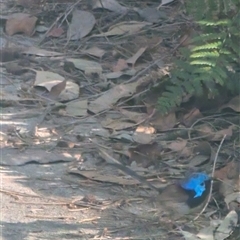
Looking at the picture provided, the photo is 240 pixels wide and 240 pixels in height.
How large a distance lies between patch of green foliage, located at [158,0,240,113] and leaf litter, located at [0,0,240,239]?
13 cm

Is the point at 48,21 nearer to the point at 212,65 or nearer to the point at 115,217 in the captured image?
the point at 212,65

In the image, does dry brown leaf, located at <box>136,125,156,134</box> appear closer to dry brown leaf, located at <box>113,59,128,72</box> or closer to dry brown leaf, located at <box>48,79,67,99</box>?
dry brown leaf, located at <box>48,79,67,99</box>

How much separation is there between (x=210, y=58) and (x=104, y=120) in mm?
703

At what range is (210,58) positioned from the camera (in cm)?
401

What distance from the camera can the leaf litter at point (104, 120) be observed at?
341 centimetres

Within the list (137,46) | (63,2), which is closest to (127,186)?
(137,46)

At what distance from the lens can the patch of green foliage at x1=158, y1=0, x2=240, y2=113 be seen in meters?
3.99

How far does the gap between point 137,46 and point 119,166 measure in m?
1.66

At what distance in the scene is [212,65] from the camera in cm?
397

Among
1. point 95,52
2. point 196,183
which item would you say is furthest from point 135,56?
point 196,183

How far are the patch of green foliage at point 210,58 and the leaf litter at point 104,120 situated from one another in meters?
0.13

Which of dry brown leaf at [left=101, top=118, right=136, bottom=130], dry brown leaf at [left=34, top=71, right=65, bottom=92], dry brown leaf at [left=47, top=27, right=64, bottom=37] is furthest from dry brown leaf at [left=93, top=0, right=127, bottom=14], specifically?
dry brown leaf at [left=101, top=118, right=136, bottom=130]

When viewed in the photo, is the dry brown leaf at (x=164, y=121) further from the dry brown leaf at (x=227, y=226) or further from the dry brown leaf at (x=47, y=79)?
the dry brown leaf at (x=227, y=226)

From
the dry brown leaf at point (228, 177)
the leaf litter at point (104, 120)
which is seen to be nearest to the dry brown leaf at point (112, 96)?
the leaf litter at point (104, 120)
